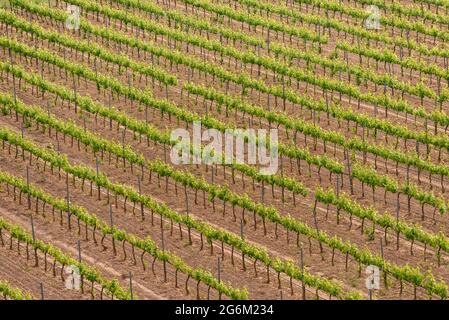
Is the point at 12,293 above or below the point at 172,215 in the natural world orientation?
below

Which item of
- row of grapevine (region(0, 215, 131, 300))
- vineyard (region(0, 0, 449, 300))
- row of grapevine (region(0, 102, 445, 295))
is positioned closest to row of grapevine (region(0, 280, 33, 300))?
vineyard (region(0, 0, 449, 300))

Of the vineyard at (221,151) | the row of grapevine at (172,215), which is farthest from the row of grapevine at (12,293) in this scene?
the row of grapevine at (172,215)

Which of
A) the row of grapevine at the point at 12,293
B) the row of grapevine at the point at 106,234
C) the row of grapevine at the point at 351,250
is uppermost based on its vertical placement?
the row of grapevine at the point at 351,250

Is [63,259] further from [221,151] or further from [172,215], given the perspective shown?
[221,151]

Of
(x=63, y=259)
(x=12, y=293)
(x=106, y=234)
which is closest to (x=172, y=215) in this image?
(x=106, y=234)

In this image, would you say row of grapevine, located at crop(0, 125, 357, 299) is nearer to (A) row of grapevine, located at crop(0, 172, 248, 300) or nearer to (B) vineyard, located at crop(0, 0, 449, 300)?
(B) vineyard, located at crop(0, 0, 449, 300)

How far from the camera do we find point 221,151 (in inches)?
1884

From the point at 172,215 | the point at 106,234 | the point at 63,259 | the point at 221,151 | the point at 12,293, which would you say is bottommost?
the point at 12,293

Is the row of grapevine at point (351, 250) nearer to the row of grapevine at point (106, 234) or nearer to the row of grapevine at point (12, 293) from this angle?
the row of grapevine at point (106, 234)

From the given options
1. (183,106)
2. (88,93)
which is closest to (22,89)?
(88,93)

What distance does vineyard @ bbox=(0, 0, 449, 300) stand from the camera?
134 ft

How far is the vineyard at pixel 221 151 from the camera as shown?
40969 mm
